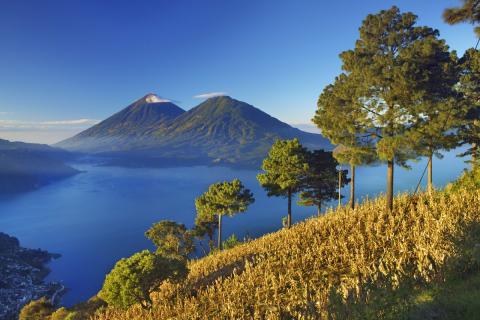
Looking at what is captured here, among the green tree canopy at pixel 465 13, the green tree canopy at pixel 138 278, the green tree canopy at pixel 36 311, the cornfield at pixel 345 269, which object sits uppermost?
the green tree canopy at pixel 465 13

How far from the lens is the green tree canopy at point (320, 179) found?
1454 inches

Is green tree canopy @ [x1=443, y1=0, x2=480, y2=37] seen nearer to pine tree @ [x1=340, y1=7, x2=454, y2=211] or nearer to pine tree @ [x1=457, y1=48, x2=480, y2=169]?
pine tree @ [x1=340, y1=7, x2=454, y2=211]

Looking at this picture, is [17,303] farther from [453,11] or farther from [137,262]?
[453,11]

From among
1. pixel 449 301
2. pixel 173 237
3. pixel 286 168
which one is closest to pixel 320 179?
pixel 286 168

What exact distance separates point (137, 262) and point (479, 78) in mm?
32366

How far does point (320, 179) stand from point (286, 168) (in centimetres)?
562

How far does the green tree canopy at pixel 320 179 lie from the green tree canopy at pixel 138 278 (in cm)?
2079

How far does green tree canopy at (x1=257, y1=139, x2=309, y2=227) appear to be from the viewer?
35.1 metres

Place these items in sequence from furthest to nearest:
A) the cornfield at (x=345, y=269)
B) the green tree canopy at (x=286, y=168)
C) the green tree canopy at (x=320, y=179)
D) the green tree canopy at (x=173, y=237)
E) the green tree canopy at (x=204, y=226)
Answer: the green tree canopy at (x=204, y=226) → the green tree canopy at (x=173, y=237) → the green tree canopy at (x=320, y=179) → the green tree canopy at (x=286, y=168) → the cornfield at (x=345, y=269)

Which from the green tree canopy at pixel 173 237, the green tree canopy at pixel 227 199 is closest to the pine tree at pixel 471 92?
the green tree canopy at pixel 227 199

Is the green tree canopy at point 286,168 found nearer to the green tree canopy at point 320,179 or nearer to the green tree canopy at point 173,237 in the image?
the green tree canopy at point 320,179

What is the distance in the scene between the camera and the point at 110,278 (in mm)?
20109

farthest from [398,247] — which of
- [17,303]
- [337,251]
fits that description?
[17,303]

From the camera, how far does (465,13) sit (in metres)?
12.9
